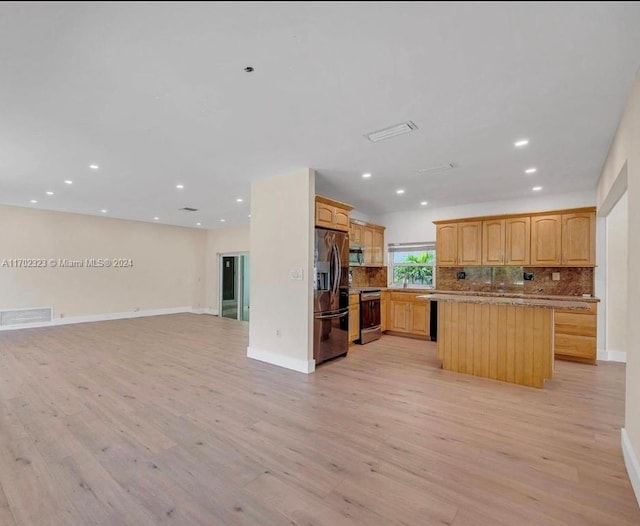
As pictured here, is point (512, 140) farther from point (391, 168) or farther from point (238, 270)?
point (238, 270)

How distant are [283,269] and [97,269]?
6.37 metres

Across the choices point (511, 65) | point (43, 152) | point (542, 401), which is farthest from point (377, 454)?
point (43, 152)

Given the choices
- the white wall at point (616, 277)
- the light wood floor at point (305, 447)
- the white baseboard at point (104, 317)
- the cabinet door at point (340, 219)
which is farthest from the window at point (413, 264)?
the white baseboard at point (104, 317)

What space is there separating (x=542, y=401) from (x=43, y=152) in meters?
6.31

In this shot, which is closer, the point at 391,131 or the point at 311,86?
the point at 311,86

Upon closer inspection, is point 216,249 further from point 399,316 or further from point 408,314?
point 408,314

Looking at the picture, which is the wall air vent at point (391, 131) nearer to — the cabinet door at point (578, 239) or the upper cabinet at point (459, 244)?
the upper cabinet at point (459, 244)

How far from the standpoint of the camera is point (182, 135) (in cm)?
316

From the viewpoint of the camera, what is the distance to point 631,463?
212 centimetres

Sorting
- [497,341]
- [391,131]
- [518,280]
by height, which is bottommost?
[497,341]

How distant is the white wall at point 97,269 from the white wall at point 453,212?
6.23 metres

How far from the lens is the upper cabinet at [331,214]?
446 cm

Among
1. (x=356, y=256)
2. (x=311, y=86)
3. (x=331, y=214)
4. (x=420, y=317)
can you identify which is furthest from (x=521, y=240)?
(x=311, y=86)

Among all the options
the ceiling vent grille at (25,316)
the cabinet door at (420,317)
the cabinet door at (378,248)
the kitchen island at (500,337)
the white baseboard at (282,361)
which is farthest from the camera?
the cabinet door at (378,248)
